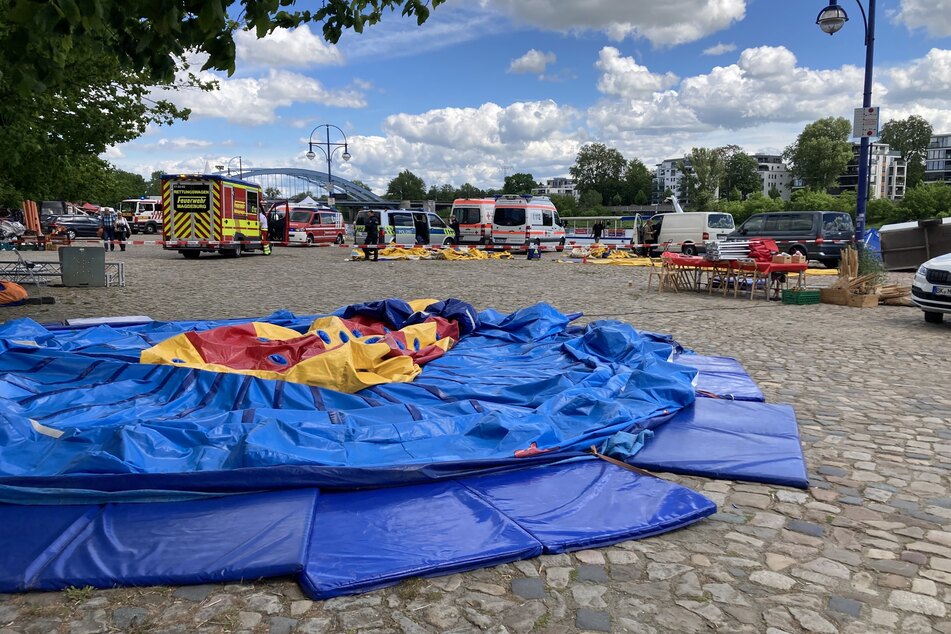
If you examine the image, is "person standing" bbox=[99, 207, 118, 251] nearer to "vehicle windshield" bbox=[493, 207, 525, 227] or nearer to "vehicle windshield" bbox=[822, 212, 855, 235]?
"vehicle windshield" bbox=[493, 207, 525, 227]

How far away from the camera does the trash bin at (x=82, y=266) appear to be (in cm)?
1455

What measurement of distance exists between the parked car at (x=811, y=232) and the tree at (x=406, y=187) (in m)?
101

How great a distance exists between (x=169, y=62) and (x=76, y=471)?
95.6 inches

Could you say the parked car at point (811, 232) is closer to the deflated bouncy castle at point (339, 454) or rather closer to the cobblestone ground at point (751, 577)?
the cobblestone ground at point (751, 577)

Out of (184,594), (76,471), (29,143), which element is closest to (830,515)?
(184,594)

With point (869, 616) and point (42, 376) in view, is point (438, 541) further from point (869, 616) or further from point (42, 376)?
point (42, 376)

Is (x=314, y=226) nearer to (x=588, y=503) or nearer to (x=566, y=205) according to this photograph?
(x=588, y=503)

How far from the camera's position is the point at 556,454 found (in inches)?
166

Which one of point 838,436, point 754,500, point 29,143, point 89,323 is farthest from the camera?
point 29,143

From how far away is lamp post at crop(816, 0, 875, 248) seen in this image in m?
13.5

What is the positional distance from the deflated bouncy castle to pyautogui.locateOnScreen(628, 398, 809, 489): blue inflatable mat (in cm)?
2

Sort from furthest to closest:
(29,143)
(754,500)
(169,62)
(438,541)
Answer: (29,143) < (169,62) < (754,500) < (438,541)

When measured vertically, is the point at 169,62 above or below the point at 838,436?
above

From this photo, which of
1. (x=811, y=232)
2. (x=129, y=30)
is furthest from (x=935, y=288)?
(x=811, y=232)
